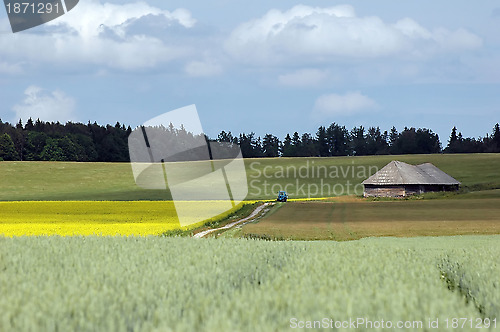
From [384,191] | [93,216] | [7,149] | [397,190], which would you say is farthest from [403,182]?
[7,149]

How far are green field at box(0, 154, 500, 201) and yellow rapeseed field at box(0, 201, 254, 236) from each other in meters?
33.7

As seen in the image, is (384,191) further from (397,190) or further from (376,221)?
(376,221)

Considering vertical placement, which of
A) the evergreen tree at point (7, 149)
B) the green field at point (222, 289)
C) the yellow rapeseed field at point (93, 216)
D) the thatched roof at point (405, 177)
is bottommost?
the yellow rapeseed field at point (93, 216)

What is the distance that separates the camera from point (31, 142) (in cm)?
16438

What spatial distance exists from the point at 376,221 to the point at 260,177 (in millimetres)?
72083

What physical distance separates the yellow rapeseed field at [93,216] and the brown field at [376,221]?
6.98 m

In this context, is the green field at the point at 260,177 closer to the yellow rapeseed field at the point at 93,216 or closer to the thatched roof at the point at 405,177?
the thatched roof at the point at 405,177

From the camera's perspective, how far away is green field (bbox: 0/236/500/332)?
23.7 feet

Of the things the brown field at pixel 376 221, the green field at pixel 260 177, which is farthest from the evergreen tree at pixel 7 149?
the brown field at pixel 376 221

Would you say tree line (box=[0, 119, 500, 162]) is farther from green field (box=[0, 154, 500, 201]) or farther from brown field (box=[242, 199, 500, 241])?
brown field (box=[242, 199, 500, 241])

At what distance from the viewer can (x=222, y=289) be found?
9.41 meters

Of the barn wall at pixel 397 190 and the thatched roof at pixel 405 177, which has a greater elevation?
the thatched roof at pixel 405 177

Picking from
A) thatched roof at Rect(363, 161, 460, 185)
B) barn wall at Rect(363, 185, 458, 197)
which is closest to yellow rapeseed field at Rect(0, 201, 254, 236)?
barn wall at Rect(363, 185, 458, 197)

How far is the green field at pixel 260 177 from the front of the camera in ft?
323
